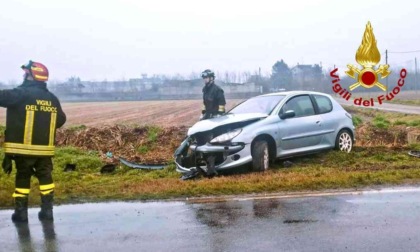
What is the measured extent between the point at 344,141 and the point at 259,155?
8.23 feet

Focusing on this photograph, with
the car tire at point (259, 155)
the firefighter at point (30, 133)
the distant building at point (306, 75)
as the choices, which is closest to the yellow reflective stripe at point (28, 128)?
the firefighter at point (30, 133)

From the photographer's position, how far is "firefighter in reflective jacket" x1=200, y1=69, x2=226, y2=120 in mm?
9977

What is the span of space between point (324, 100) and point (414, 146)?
8.35ft

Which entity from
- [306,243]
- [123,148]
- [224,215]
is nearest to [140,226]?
[224,215]

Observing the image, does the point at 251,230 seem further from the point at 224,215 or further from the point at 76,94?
the point at 76,94

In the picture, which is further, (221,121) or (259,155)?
(221,121)

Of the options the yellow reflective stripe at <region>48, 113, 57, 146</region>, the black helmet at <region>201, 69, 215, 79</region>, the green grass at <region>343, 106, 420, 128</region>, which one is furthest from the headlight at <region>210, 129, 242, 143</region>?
the green grass at <region>343, 106, 420, 128</region>

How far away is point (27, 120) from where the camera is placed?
5.40 meters

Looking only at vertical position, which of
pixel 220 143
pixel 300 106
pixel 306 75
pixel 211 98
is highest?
pixel 306 75

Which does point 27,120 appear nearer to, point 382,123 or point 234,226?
point 234,226

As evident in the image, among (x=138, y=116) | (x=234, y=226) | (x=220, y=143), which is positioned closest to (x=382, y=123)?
(x=220, y=143)

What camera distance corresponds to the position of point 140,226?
5.15m

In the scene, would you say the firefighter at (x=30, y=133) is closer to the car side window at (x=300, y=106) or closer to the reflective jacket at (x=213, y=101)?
the reflective jacket at (x=213, y=101)

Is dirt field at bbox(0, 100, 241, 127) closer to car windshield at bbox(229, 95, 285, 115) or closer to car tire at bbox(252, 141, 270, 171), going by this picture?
car windshield at bbox(229, 95, 285, 115)
